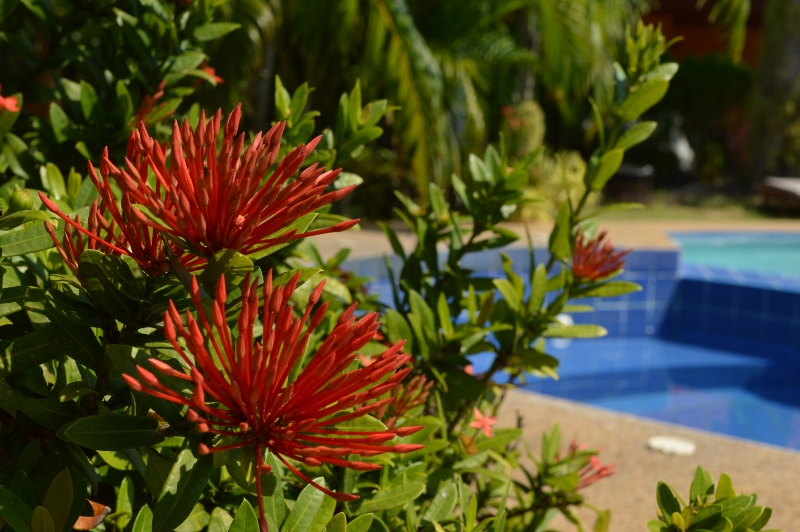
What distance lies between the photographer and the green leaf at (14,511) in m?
0.70

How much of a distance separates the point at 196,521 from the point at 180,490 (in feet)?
0.84

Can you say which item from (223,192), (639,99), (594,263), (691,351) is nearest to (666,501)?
(594,263)

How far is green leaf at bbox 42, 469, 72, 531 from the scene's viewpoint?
728mm

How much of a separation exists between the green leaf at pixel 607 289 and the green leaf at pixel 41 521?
871 millimetres

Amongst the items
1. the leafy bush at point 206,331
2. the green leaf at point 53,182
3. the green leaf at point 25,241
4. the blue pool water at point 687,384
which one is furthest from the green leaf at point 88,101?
the blue pool water at point 687,384

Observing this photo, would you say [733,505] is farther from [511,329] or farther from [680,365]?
[680,365]

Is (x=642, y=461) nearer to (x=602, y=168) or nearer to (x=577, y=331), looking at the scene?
(x=577, y=331)

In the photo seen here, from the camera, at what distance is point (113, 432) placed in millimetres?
694

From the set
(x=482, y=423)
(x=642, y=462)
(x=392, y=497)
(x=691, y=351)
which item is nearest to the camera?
(x=392, y=497)

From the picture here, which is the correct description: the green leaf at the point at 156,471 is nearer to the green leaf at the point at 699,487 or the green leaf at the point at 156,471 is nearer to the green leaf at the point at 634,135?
the green leaf at the point at 699,487

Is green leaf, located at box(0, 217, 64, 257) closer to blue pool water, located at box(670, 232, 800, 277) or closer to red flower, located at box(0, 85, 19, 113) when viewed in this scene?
red flower, located at box(0, 85, 19, 113)

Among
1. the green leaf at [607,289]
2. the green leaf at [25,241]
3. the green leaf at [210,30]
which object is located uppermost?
the green leaf at [210,30]

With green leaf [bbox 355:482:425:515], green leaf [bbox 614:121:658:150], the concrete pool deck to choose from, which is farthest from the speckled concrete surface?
green leaf [bbox 355:482:425:515]

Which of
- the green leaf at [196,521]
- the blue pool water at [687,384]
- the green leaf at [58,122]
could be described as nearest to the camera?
the green leaf at [196,521]
